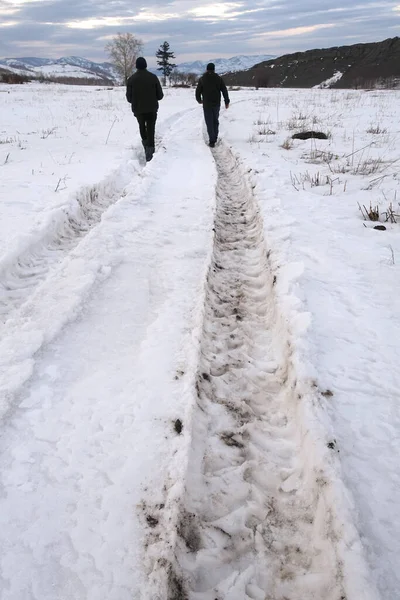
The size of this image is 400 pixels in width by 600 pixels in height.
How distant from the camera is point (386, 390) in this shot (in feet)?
7.34

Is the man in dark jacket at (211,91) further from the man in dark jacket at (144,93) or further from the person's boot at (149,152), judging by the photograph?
the person's boot at (149,152)

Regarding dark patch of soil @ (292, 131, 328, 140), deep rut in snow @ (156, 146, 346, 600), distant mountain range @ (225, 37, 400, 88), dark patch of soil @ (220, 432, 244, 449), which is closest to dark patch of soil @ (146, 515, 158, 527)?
deep rut in snow @ (156, 146, 346, 600)

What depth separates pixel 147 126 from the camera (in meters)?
8.56

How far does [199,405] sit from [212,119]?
33.0ft

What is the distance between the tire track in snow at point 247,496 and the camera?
1.48 meters

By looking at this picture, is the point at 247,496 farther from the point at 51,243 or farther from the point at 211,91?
the point at 211,91

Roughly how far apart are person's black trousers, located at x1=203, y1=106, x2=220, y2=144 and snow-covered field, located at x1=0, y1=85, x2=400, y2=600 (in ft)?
21.1

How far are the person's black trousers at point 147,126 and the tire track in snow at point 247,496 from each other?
6.95 metres

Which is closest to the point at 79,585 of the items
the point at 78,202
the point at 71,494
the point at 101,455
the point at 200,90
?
the point at 71,494

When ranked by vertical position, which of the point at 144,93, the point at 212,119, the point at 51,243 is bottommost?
the point at 51,243

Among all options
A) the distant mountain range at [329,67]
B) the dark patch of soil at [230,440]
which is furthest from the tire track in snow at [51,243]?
the distant mountain range at [329,67]

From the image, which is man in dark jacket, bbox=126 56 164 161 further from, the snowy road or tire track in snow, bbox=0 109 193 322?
the snowy road

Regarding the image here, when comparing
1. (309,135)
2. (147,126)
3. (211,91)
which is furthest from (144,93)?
(309,135)

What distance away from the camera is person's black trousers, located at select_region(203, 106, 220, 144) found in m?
10.3
